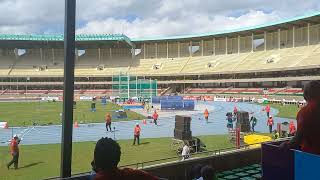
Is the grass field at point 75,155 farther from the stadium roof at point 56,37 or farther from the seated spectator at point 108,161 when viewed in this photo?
the stadium roof at point 56,37

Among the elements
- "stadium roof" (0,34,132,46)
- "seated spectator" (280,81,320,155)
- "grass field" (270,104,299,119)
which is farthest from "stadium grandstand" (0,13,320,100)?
"seated spectator" (280,81,320,155)

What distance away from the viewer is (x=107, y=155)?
265 centimetres

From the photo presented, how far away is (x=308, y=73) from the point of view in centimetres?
6769

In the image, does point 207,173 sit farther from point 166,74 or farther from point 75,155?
point 166,74

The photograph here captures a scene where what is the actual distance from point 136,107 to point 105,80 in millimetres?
52795

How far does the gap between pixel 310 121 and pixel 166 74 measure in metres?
90.4

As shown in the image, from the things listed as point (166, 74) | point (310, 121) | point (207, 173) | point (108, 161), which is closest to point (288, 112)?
point (207, 173)

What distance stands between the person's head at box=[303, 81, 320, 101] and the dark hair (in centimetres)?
253

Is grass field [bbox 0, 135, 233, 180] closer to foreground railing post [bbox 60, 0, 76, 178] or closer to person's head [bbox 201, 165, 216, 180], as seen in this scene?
foreground railing post [bbox 60, 0, 76, 178]

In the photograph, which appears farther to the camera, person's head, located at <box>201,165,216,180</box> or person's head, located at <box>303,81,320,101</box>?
person's head, located at <box>201,165,216,180</box>

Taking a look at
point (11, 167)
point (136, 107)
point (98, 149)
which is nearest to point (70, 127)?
point (98, 149)

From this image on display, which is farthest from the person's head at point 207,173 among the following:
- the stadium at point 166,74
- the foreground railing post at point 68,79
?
the stadium at point 166,74

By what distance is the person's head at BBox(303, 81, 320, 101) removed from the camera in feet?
14.1

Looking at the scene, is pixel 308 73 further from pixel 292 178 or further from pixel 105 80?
pixel 292 178
